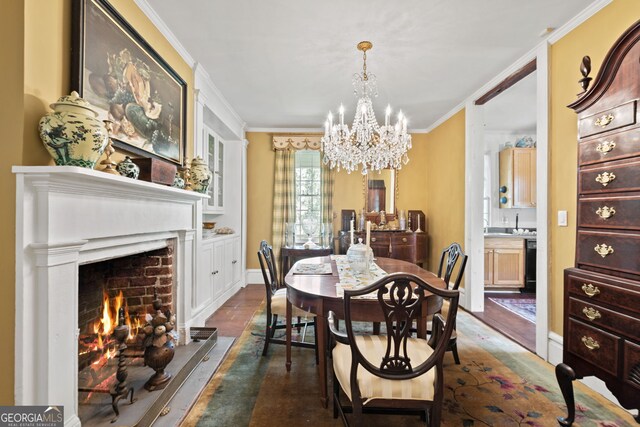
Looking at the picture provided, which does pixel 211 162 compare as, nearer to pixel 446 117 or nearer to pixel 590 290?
pixel 446 117

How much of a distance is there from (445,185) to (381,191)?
102cm

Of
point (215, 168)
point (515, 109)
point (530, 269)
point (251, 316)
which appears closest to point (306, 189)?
point (215, 168)

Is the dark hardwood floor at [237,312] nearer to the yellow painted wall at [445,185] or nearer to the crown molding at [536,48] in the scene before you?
the yellow painted wall at [445,185]

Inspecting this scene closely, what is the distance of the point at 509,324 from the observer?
10.6 feet

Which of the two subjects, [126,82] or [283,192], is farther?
[283,192]

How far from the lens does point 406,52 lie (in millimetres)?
2617

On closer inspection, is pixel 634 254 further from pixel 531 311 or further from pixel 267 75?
pixel 267 75

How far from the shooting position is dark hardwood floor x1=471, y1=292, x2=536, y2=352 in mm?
2811

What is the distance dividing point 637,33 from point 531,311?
337cm

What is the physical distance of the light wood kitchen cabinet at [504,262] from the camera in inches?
182

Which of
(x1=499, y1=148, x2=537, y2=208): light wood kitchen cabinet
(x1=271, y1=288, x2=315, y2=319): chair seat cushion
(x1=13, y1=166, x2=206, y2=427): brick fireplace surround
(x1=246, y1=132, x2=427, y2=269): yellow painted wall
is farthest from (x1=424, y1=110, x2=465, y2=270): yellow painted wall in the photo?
(x1=13, y1=166, x2=206, y2=427): brick fireplace surround

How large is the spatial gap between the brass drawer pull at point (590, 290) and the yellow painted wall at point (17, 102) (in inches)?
105

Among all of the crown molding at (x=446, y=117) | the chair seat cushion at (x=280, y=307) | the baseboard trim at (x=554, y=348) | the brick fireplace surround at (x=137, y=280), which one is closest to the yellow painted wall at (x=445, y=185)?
the crown molding at (x=446, y=117)

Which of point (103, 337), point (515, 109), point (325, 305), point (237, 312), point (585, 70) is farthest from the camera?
point (515, 109)
